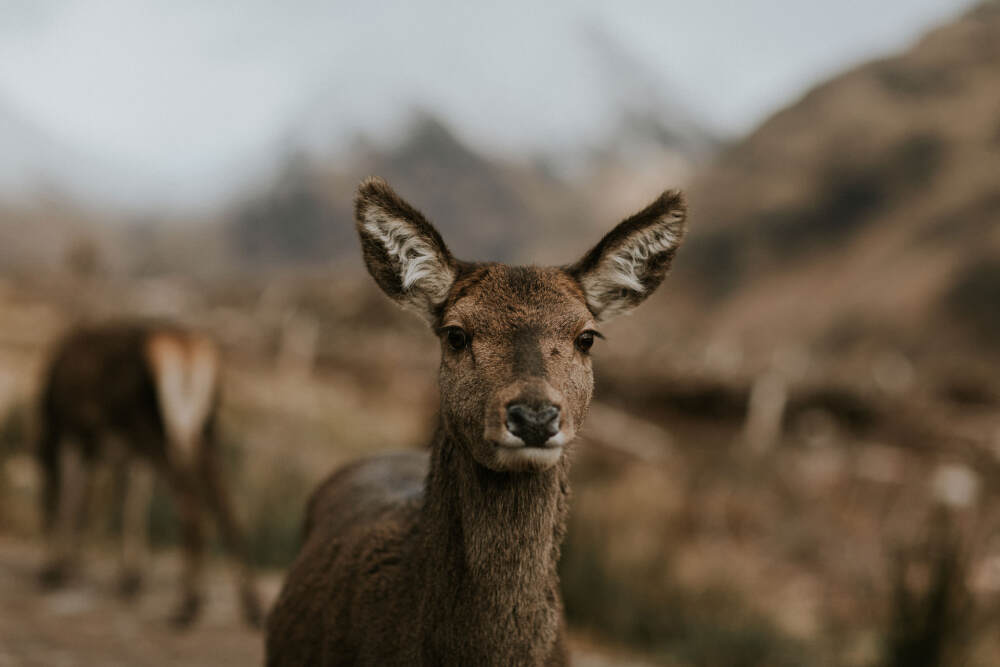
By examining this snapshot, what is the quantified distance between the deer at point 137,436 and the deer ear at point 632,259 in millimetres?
4132

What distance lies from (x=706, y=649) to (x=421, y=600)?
517 centimetres

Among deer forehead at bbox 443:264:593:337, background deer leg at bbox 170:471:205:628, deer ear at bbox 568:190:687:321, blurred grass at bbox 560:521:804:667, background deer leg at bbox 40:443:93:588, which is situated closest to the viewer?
deer forehead at bbox 443:264:593:337

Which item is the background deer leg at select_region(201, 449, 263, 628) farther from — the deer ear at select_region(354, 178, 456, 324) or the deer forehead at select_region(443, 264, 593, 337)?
the deer forehead at select_region(443, 264, 593, 337)

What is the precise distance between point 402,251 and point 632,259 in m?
0.86

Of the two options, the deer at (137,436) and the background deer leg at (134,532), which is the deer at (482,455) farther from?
the background deer leg at (134,532)

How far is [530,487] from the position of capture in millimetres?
2951

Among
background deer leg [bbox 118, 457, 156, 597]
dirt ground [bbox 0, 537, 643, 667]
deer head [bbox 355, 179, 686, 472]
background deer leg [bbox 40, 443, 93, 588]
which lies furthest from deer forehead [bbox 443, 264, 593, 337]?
background deer leg [bbox 40, 443, 93, 588]

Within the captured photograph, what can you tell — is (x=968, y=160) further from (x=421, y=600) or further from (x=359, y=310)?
(x=421, y=600)

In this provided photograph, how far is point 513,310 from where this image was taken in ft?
9.92

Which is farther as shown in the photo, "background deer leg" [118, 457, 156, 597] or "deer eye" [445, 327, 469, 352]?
"background deer leg" [118, 457, 156, 597]

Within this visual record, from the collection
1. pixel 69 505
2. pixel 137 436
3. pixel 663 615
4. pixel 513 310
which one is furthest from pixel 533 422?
pixel 69 505

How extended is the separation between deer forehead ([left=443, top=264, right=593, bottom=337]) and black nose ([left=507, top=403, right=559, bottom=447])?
1.29 feet

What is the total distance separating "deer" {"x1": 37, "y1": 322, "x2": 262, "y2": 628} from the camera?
6457mm

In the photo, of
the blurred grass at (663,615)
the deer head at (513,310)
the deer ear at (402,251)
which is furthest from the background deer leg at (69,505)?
the deer head at (513,310)
